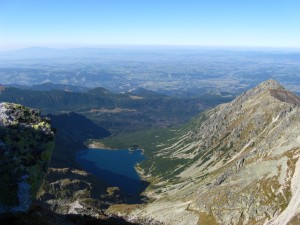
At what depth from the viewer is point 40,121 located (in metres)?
76.4

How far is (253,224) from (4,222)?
116645mm

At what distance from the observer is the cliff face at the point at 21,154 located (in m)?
60.5

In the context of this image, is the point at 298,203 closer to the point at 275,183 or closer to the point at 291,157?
the point at 275,183

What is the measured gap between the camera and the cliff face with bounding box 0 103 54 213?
60.5 metres

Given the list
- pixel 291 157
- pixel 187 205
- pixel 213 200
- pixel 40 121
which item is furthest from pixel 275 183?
pixel 40 121

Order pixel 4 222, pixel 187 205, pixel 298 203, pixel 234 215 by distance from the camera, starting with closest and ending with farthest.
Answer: pixel 4 222, pixel 298 203, pixel 234 215, pixel 187 205

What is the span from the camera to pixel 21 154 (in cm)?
6506

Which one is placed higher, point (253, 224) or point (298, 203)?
point (298, 203)

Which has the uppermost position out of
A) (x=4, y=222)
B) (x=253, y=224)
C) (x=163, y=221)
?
(x=4, y=222)

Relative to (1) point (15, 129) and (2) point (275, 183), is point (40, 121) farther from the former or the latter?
(2) point (275, 183)

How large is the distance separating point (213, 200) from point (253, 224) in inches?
1148

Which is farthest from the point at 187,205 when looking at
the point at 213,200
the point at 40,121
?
the point at 40,121

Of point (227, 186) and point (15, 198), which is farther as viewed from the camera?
point (227, 186)

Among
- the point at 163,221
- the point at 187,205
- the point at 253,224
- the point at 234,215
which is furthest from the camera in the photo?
the point at 187,205
